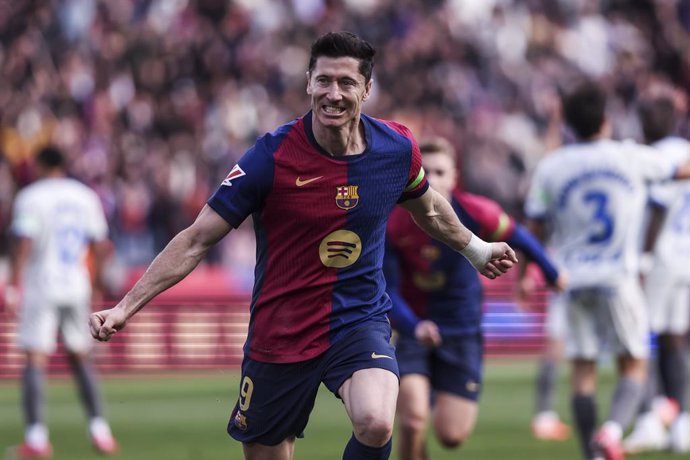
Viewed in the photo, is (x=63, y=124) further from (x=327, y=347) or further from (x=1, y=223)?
(x=327, y=347)

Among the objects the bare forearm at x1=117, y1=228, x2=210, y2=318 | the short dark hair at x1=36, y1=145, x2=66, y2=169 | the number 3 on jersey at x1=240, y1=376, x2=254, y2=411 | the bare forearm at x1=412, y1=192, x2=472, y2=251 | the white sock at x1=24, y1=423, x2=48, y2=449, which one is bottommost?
the white sock at x1=24, y1=423, x2=48, y2=449

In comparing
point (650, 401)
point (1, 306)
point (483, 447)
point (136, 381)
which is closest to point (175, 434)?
point (483, 447)

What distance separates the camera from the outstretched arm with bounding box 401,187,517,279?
7.42 meters

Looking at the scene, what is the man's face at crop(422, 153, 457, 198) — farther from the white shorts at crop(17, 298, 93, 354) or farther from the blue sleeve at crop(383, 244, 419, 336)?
the white shorts at crop(17, 298, 93, 354)

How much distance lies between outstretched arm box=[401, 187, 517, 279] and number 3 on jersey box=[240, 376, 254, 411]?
1.18m

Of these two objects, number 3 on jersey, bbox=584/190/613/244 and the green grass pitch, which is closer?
number 3 on jersey, bbox=584/190/613/244

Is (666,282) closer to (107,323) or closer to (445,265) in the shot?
(445,265)

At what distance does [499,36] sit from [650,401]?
14.8 meters

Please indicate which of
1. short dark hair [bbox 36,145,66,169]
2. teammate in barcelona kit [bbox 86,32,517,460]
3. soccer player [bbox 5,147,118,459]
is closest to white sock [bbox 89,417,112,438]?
soccer player [bbox 5,147,118,459]

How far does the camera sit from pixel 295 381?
7.05 m

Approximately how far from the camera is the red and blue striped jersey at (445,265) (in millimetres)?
9492

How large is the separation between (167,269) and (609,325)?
14.6 ft

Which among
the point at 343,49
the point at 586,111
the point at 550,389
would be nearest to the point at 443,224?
the point at 343,49

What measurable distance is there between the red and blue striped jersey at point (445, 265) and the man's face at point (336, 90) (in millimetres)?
2763
